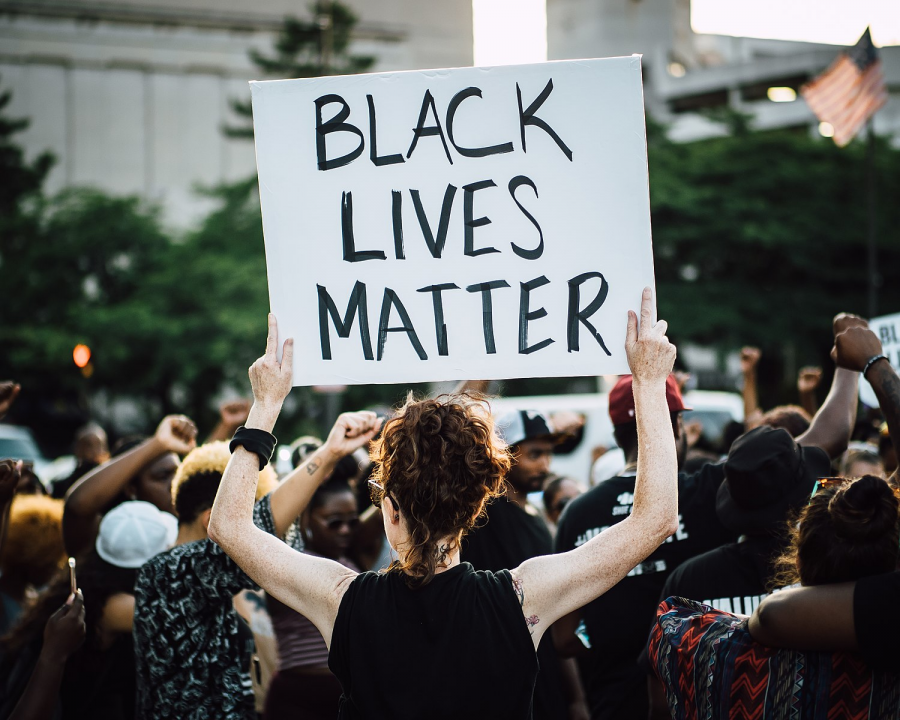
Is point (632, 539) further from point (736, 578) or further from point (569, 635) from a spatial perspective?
point (569, 635)

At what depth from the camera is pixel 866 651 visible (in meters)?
1.85

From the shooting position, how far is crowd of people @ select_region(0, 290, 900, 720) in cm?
192

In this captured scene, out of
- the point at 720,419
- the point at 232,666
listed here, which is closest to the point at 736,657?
the point at 232,666

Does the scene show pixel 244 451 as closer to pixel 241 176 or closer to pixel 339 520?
pixel 339 520

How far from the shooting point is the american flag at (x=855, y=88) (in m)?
Answer: 13.2

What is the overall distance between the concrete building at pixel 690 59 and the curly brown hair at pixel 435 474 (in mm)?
32897

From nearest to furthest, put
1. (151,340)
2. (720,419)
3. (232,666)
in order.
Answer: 1. (232,666)
2. (720,419)
3. (151,340)

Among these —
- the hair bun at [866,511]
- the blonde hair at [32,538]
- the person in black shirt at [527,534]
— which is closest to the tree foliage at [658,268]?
the blonde hair at [32,538]

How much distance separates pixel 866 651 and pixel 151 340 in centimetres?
2356

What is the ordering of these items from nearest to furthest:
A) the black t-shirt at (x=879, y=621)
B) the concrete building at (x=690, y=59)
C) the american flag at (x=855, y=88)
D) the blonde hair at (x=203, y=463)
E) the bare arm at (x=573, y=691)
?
the black t-shirt at (x=879, y=621) → the blonde hair at (x=203, y=463) → the bare arm at (x=573, y=691) → the american flag at (x=855, y=88) → the concrete building at (x=690, y=59)

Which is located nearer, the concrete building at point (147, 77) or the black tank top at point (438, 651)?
the black tank top at point (438, 651)

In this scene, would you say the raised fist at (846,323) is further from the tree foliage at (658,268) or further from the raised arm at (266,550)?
the tree foliage at (658,268)

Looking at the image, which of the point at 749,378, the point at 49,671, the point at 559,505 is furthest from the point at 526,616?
the point at 749,378

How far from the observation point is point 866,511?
2.00 m
